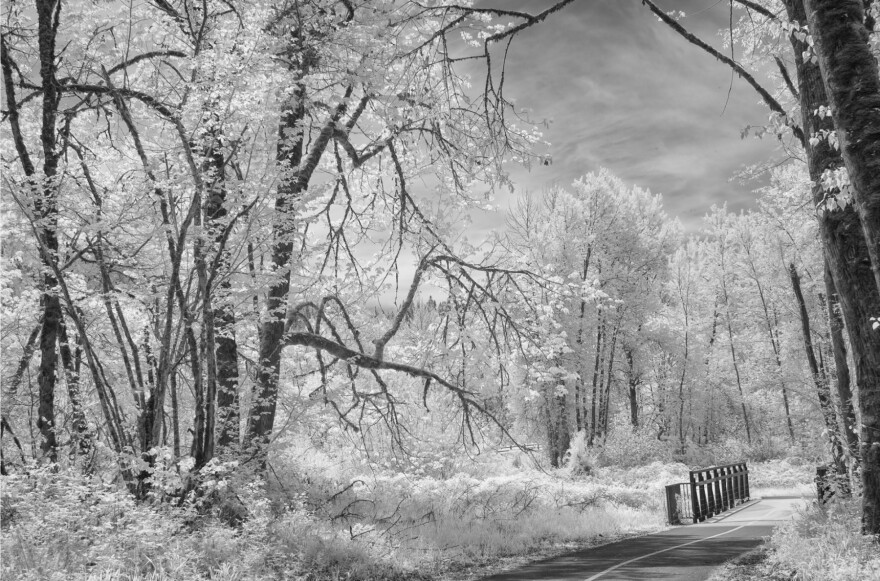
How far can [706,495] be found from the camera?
17719 millimetres

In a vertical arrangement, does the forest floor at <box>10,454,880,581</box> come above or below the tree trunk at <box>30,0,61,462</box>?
below

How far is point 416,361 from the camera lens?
11.8m

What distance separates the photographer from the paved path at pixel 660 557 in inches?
304

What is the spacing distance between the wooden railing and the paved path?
1.36 meters

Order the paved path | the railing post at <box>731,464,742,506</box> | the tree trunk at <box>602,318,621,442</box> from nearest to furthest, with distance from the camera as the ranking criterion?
1. the paved path
2. the railing post at <box>731,464,742,506</box>
3. the tree trunk at <box>602,318,621,442</box>

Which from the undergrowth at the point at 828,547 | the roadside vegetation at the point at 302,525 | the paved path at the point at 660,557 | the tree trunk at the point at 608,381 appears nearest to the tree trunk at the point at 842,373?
the undergrowth at the point at 828,547

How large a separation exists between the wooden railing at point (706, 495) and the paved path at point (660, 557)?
1360 mm

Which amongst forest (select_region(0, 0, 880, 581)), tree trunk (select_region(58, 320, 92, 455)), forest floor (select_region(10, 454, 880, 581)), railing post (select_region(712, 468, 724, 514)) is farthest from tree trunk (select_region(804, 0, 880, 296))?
railing post (select_region(712, 468, 724, 514))

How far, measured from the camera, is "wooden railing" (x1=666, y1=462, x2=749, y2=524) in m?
15.7

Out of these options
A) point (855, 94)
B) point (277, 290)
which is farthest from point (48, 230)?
point (855, 94)

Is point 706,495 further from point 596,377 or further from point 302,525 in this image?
point 302,525

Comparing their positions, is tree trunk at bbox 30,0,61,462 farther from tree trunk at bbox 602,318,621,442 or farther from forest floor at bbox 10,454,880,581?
tree trunk at bbox 602,318,621,442

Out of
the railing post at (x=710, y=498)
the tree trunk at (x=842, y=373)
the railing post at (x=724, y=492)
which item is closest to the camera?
the tree trunk at (x=842, y=373)

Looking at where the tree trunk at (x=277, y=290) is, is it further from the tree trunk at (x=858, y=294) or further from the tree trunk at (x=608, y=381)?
the tree trunk at (x=608, y=381)
